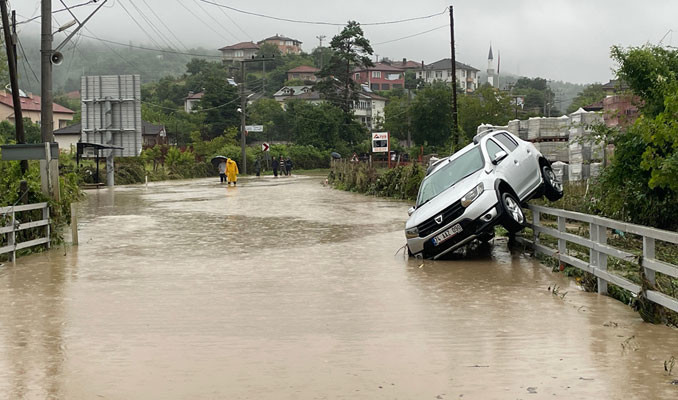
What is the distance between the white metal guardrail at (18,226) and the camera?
14219mm

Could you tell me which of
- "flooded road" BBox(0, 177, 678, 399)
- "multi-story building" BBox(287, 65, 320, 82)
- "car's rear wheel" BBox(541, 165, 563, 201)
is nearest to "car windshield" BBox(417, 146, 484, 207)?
"flooded road" BBox(0, 177, 678, 399)

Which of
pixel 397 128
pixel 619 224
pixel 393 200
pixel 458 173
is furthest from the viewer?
pixel 397 128

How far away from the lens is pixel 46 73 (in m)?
22.4

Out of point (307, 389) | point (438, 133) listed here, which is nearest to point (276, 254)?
point (307, 389)

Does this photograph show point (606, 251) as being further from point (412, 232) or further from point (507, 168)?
point (507, 168)

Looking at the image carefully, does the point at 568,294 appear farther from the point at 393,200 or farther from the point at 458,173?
the point at 393,200

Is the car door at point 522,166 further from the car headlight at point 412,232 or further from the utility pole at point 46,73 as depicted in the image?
the utility pole at point 46,73

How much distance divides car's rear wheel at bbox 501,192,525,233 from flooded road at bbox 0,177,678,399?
23.8 inches

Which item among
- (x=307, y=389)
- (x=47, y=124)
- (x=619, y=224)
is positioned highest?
(x=47, y=124)

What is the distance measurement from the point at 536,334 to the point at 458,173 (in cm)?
707

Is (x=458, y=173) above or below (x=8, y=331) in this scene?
above

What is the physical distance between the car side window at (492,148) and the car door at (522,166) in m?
0.11

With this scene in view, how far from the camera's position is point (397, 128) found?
100000mm

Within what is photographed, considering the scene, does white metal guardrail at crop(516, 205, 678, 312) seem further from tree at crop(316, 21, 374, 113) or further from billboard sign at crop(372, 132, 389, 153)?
tree at crop(316, 21, 374, 113)
